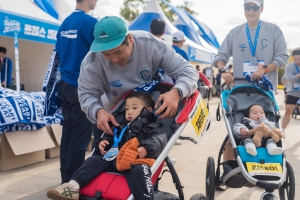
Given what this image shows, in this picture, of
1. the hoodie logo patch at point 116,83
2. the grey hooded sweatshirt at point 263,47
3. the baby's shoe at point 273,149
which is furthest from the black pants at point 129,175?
the grey hooded sweatshirt at point 263,47

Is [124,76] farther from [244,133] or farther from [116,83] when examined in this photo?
[244,133]

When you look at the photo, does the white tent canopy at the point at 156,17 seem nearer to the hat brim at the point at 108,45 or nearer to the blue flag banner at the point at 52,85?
the blue flag banner at the point at 52,85

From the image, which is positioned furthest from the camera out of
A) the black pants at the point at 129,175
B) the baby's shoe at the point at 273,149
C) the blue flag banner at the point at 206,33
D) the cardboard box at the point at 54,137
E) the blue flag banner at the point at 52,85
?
the blue flag banner at the point at 206,33

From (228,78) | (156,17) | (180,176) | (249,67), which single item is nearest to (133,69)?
(228,78)

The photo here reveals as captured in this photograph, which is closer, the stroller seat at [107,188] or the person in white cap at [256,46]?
the stroller seat at [107,188]

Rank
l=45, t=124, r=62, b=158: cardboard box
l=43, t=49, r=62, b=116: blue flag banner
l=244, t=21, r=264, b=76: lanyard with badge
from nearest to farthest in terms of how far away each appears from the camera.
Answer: l=43, t=49, r=62, b=116: blue flag banner < l=244, t=21, r=264, b=76: lanyard with badge < l=45, t=124, r=62, b=158: cardboard box

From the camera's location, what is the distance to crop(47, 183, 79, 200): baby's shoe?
2117 mm

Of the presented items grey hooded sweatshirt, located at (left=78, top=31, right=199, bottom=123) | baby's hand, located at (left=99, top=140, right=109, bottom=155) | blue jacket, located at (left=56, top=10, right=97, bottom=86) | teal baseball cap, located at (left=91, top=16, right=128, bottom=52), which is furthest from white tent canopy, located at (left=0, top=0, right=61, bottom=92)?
baby's hand, located at (left=99, top=140, right=109, bottom=155)

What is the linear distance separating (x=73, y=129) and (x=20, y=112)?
1.50 meters

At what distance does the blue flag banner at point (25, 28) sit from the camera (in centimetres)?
784

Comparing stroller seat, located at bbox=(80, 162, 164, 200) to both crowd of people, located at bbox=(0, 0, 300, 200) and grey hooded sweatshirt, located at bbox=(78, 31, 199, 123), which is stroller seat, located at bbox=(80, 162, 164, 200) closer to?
crowd of people, located at bbox=(0, 0, 300, 200)

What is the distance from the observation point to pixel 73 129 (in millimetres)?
3381

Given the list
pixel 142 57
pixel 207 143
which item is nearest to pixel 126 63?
pixel 142 57

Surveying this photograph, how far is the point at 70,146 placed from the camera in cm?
334
